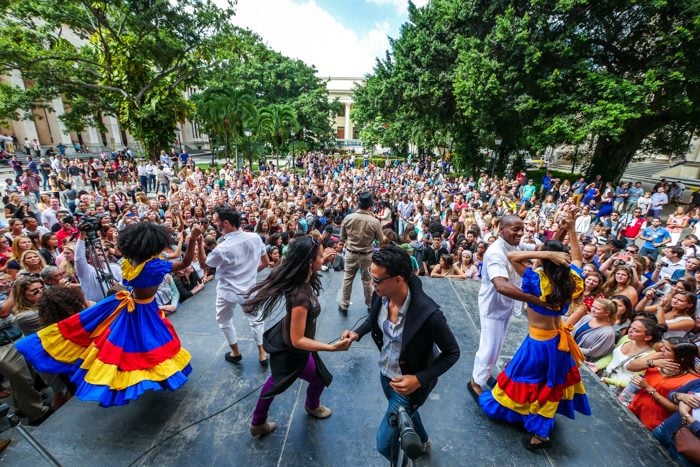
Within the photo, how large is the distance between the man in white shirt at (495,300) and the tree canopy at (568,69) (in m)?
13.1

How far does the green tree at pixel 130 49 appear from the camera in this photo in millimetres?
14477

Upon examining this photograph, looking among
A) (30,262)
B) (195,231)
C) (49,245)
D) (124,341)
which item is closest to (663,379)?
(195,231)

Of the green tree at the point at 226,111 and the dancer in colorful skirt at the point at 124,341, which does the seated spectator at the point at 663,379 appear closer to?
the dancer in colorful skirt at the point at 124,341

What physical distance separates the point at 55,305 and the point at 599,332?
18.9ft

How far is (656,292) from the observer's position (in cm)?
477

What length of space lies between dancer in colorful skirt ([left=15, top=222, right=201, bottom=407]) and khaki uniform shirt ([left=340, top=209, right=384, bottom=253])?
6.65 feet

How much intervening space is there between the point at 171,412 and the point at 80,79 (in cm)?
2461

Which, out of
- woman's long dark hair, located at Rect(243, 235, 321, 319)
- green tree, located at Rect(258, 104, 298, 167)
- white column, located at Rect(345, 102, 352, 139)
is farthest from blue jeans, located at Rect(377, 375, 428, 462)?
white column, located at Rect(345, 102, 352, 139)

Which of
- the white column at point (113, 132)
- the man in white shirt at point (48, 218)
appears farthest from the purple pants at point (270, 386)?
the white column at point (113, 132)

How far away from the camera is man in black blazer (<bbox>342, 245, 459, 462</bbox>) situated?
183 centimetres

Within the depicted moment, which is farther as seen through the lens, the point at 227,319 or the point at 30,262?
the point at 30,262

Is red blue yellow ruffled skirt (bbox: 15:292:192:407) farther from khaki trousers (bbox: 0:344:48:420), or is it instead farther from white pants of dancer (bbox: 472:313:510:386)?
white pants of dancer (bbox: 472:313:510:386)

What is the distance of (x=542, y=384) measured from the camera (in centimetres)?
253

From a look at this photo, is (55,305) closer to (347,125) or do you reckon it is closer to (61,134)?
(61,134)
